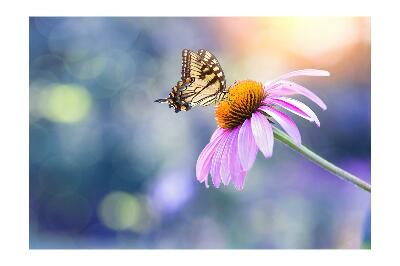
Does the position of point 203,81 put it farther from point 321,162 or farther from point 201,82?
point 321,162

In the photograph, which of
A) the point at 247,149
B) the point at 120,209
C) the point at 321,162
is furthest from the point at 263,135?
the point at 120,209

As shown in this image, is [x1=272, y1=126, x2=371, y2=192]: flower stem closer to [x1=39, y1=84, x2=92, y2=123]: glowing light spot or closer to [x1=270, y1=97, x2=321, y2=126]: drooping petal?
[x1=270, y1=97, x2=321, y2=126]: drooping petal

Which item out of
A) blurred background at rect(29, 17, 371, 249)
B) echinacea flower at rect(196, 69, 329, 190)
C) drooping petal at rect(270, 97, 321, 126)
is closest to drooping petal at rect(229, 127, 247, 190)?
echinacea flower at rect(196, 69, 329, 190)

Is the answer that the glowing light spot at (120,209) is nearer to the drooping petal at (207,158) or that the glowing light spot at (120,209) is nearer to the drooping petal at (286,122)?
the drooping petal at (207,158)
